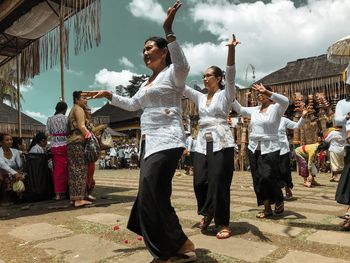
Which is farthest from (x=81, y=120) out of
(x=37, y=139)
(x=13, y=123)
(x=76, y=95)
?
(x=13, y=123)

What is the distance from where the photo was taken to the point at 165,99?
9.32ft

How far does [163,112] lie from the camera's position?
9.24 feet

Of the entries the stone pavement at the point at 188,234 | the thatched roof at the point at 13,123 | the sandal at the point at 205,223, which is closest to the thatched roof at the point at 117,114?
the thatched roof at the point at 13,123

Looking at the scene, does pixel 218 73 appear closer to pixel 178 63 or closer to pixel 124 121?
pixel 178 63

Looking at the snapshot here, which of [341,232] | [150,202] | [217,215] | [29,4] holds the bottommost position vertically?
[341,232]

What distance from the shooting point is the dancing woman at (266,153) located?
4.55 m

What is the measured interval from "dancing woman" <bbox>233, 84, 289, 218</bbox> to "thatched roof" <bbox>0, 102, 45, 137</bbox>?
14.6 m

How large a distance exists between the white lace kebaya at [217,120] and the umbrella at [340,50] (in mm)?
3640

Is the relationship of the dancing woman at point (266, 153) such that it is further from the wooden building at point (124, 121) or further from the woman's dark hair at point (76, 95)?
the wooden building at point (124, 121)

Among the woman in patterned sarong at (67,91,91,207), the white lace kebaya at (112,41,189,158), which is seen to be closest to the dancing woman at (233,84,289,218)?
the white lace kebaya at (112,41,189,158)

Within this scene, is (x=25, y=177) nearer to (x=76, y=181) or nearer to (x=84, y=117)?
(x=76, y=181)

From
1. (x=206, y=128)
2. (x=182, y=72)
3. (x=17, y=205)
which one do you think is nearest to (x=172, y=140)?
(x=182, y=72)

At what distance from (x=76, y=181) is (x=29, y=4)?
405 centimetres

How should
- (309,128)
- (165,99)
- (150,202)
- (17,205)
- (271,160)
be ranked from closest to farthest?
(150,202) → (165,99) → (271,160) → (17,205) → (309,128)
